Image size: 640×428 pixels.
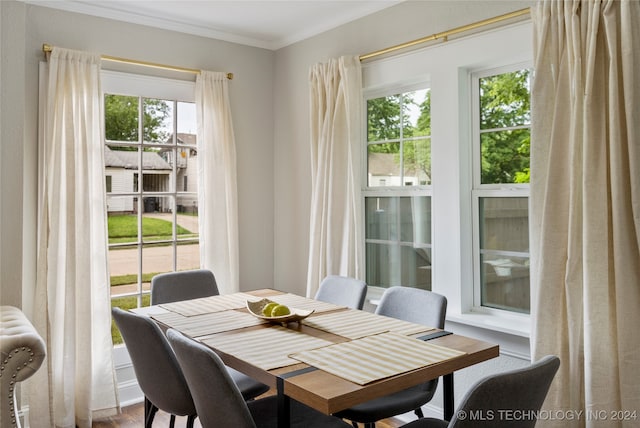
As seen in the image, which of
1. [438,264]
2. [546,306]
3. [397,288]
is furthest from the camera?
[438,264]

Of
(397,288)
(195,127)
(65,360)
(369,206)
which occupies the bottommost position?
(65,360)

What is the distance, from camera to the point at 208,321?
91.2 inches

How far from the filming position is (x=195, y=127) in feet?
12.7

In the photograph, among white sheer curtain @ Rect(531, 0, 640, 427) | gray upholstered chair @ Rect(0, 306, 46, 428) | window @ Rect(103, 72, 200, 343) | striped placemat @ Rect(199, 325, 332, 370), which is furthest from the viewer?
window @ Rect(103, 72, 200, 343)

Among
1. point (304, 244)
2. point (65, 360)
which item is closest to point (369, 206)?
point (304, 244)

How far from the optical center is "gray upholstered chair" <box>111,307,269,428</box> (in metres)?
2.05

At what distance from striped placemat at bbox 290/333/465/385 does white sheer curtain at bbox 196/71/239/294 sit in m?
2.05

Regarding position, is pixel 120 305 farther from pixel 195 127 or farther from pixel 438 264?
pixel 438 264

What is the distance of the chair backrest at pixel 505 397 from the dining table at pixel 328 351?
0.92 feet

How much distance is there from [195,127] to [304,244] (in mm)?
1244

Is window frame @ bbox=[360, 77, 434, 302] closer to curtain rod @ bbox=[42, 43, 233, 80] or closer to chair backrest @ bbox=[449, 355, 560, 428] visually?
curtain rod @ bbox=[42, 43, 233, 80]

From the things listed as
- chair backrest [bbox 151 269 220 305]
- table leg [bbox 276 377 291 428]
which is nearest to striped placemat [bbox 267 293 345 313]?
chair backrest [bbox 151 269 220 305]

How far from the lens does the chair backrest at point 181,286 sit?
2.99 meters

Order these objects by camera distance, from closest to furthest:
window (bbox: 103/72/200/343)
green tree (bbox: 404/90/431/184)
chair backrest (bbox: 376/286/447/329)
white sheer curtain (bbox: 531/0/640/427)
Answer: white sheer curtain (bbox: 531/0/640/427), chair backrest (bbox: 376/286/447/329), green tree (bbox: 404/90/431/184), window (bbox: 103/72/200/343)
